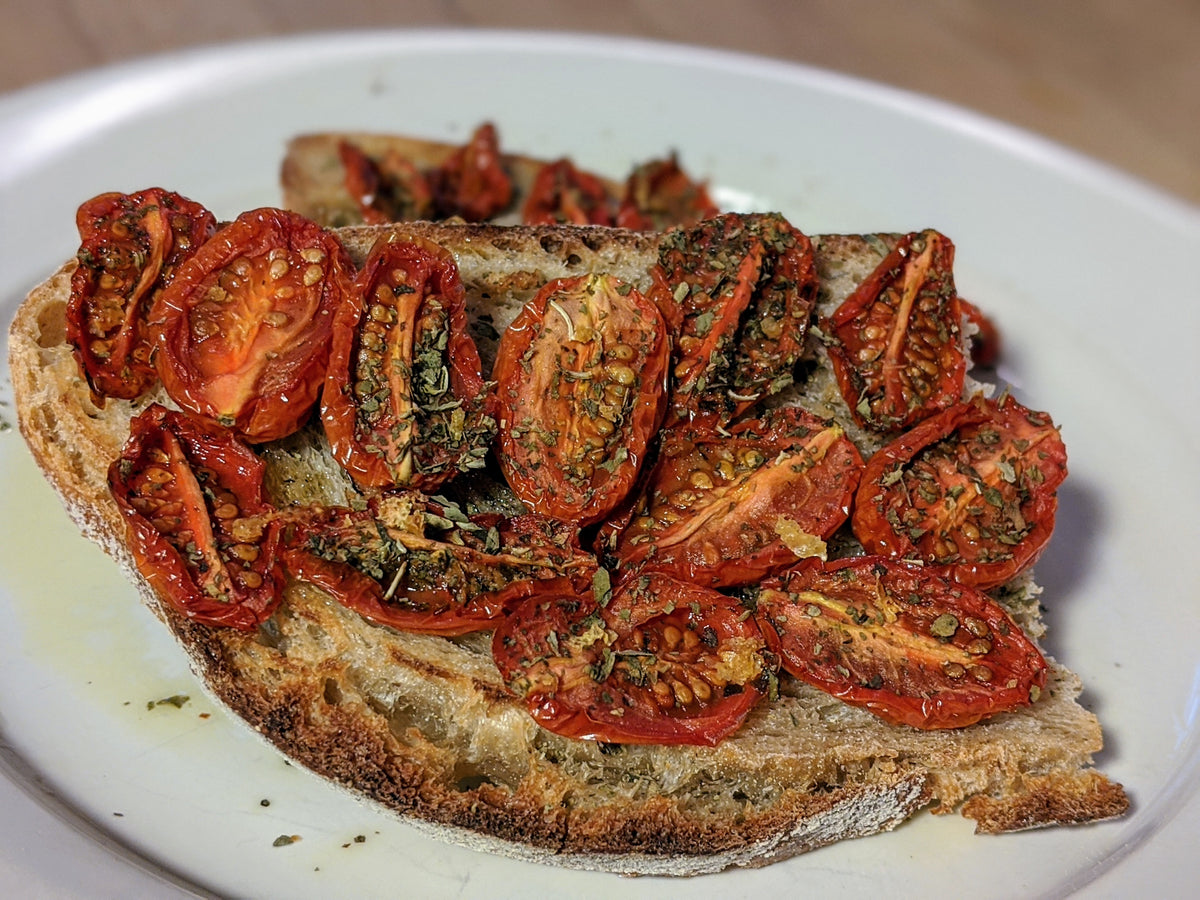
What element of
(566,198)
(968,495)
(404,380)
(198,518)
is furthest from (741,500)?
(566,198)

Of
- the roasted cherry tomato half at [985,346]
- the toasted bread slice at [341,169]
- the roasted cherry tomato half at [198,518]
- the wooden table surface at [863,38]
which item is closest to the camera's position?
the roasted cherry tomato half at [198,518]

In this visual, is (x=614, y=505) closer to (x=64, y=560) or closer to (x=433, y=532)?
(x=433, y=532)

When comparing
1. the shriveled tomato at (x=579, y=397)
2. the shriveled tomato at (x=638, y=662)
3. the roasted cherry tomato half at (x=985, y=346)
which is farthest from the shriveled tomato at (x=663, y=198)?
the shriveled tomato at (x=638, y=662)

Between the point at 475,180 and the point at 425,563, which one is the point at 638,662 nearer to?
the point at 425,563

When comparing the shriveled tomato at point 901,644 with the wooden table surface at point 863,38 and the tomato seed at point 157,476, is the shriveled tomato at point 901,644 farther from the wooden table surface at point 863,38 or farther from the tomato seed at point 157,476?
the wooden table surface at point 863,38

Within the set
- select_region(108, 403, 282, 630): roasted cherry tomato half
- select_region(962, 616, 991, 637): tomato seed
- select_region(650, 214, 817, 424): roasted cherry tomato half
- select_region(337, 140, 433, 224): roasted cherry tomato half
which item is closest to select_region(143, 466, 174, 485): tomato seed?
select_region(108, 403, 282, 630): roasted cherry tomato half

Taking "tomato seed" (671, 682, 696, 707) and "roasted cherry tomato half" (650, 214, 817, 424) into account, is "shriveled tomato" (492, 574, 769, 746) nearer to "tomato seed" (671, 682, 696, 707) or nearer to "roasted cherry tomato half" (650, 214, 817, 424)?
"tomato seed" (671, 682, 696, 707)
